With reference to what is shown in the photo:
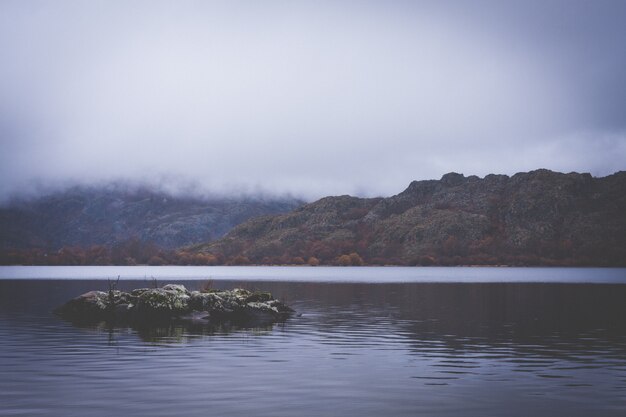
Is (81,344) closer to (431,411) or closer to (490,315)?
(431,411)

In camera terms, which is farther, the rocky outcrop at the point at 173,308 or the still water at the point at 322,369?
the rocky outcrop at the point at 173,308

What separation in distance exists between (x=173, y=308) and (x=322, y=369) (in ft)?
98.7

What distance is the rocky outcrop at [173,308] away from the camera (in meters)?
57.1

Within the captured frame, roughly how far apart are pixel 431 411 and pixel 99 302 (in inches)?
1860

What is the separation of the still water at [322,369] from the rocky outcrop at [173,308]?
5463 millimetres

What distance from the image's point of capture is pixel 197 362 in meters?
32.4

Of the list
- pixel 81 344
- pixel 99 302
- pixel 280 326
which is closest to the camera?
pixel 81 344

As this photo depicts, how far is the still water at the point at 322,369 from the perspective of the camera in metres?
22.3

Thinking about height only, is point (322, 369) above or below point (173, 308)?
below

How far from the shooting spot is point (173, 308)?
2259 inches

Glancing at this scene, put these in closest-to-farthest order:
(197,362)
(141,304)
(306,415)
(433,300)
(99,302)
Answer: (306,415) < (197,362) < (141,304) < (99,302) < (433,300)

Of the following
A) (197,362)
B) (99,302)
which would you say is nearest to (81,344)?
(197,362)

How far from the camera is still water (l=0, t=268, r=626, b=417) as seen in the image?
22.3 m

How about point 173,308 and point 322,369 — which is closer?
point 322,369
